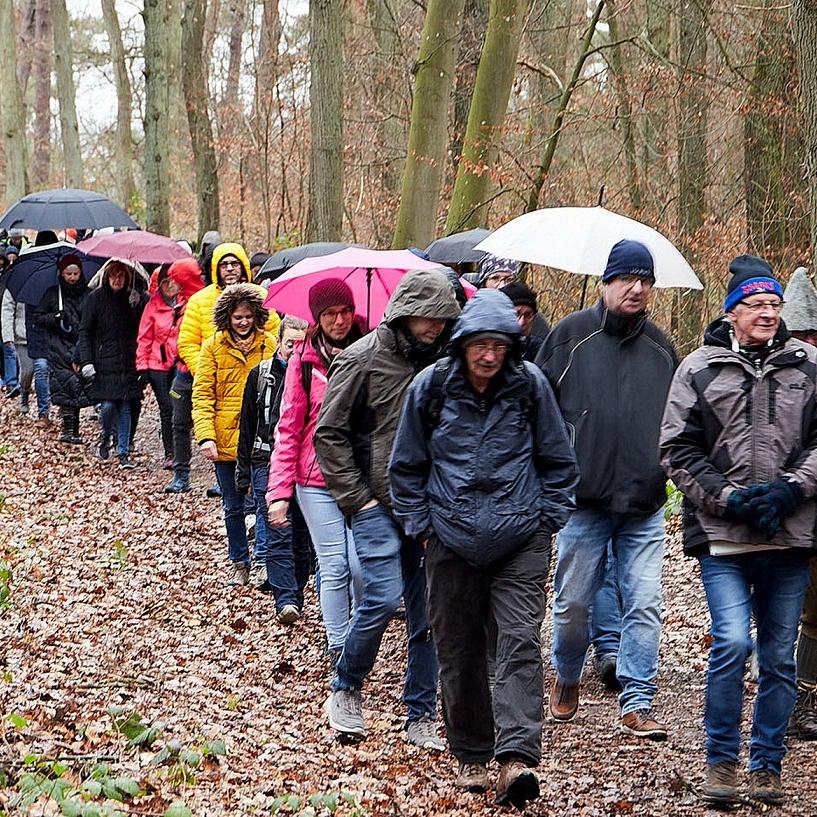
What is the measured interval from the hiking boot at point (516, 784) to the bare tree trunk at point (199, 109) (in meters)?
19.5

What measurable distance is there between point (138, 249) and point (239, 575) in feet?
20.7

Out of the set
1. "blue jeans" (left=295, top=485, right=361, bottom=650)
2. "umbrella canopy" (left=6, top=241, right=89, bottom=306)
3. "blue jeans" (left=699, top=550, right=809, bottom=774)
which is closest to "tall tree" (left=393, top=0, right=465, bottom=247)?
"umbrella canopy" (left=6, top=241, right=89, bottom=306)

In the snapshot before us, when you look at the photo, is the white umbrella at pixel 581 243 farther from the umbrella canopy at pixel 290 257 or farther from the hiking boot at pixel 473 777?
the umbrella canopy at pixel 290 257

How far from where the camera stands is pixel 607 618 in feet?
25.3

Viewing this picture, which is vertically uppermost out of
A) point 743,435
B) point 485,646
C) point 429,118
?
point 429,118

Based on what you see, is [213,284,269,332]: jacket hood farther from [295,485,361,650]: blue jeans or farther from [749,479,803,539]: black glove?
[749,479,803,539]: black glove

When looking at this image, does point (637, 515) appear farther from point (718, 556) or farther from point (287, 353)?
point (287, 353)

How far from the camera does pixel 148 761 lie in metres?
5.85

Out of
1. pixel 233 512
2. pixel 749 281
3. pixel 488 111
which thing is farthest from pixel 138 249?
pixel 749 281

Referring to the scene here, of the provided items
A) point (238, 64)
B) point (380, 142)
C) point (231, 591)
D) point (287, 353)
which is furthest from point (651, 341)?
point (238, 64)

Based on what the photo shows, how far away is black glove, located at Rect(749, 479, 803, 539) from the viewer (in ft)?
17.9

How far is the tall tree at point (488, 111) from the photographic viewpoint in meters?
14.9

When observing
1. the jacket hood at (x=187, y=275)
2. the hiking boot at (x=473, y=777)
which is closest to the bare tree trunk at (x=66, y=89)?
the jacket hood at (x=187, y=275)

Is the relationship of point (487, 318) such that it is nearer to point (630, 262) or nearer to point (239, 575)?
point (630, 262)
